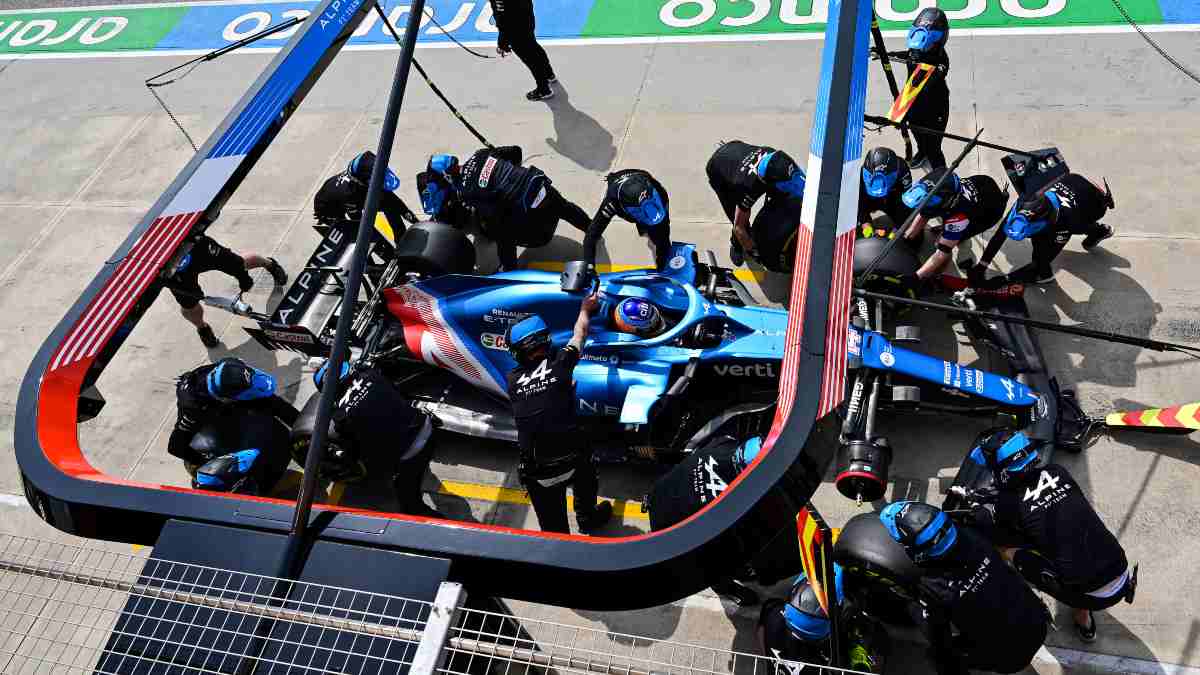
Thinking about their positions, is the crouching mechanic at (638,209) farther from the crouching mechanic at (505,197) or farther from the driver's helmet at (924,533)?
the driver's helmet at (924,533)

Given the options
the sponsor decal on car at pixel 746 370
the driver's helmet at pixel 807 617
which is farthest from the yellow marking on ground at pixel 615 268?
the driver's helmet at pixel 807 617

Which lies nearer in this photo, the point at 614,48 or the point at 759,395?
the point at 759,395

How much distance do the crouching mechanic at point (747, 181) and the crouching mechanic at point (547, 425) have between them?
8.27ft

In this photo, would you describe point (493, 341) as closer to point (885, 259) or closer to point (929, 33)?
point (885, 259)

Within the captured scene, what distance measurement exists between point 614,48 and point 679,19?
1.04 metres

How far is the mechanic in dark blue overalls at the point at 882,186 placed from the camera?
7.44 m

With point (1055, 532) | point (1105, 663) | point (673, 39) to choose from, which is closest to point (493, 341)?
point (1055, 532)

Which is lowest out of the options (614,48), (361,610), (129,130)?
(129,130)

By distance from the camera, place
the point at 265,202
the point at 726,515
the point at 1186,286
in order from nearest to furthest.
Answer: the point at 726,515
the point at 1186,286
the point at 265,202

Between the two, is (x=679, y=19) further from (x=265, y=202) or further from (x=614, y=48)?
(x=265, y=202)

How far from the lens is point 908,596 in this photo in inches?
210

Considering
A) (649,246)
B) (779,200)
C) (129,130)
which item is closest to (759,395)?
(779,200)

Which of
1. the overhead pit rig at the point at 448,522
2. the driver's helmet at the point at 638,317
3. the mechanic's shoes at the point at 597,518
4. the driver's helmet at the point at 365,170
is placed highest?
the overhead pit rig at the point at 448,522

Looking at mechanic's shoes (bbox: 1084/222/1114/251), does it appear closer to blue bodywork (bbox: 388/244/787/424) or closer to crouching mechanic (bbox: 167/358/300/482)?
blue bodywork (bbox: 388/244/787/424)
